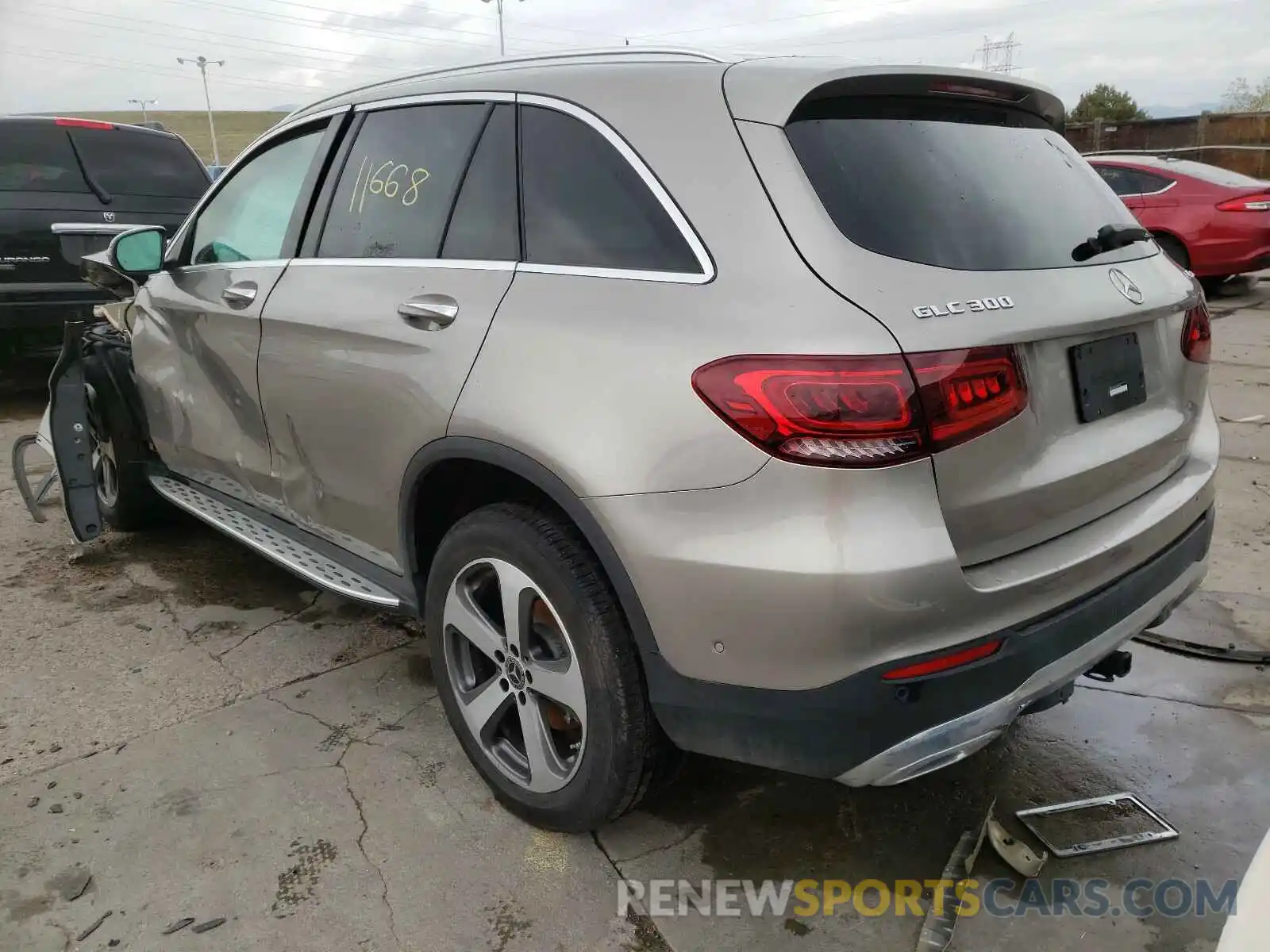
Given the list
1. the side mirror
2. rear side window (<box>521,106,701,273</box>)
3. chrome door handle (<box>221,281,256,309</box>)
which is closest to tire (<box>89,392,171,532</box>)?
the side mirror

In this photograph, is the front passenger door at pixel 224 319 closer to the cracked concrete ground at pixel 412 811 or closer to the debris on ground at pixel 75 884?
the cracked concrete ground at pixel 412 811

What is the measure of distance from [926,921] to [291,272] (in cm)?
256

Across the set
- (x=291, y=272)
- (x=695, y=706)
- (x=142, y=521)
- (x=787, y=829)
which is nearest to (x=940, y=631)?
(x=695, y=706)

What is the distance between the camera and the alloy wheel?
225cm

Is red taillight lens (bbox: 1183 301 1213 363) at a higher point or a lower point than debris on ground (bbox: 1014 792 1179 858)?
higher

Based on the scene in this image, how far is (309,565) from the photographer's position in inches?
120

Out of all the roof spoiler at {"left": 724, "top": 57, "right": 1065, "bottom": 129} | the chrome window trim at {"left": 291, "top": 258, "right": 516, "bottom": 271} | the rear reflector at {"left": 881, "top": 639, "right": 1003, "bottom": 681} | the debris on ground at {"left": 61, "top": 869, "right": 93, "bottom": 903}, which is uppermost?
the roof spoiler at {"left": 724, "top": 57, "right": 1065, "bottom": 129}

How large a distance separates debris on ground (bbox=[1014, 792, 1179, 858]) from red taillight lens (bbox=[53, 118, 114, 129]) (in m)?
7.49

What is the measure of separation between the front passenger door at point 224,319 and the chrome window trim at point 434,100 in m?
0.24

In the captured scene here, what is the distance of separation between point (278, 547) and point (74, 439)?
4.92 feet

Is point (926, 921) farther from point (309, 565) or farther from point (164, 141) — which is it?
point (164, 141)

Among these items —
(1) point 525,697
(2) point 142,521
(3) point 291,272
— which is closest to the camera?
(1) point 525,697

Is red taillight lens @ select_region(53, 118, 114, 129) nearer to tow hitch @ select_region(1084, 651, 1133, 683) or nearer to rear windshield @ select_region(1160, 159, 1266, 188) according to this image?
tow hitch @ select_region(1084, 651, 1133, 683)

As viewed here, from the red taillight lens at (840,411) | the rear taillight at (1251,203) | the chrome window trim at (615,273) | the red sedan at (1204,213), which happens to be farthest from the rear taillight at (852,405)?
the rear taillight at (1251,203)
